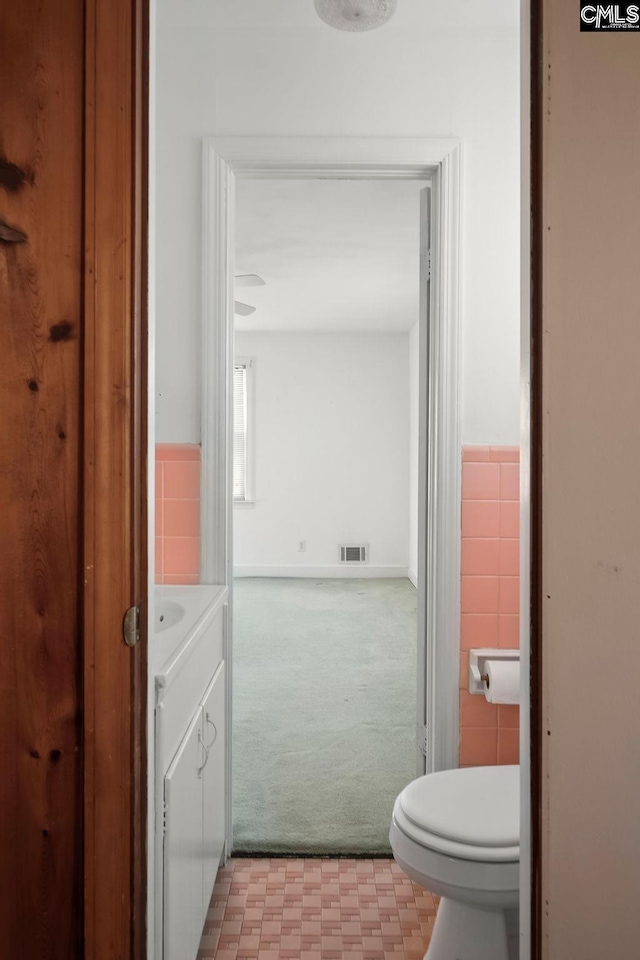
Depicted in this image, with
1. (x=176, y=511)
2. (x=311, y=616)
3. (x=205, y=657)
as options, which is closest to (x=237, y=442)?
(x=311, y=616)

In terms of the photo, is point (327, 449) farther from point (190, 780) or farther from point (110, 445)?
point (110, 445)

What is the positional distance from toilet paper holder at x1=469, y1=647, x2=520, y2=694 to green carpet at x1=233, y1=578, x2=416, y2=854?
25.0 inches

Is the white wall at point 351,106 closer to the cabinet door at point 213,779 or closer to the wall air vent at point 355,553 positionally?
the cabinet door at point 213,779

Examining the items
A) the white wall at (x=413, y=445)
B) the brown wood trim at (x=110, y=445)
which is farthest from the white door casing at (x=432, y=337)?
the white wall at (x=413, y=445)

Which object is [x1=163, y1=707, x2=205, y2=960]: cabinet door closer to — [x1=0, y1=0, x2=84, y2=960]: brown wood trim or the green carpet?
[x1=0, y1=0, x2=84, y2=960]: brown wood trim

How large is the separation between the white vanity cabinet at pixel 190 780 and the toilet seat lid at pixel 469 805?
19.2 inches

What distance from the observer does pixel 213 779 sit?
1897mm

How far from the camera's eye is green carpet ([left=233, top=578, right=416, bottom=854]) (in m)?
2.47

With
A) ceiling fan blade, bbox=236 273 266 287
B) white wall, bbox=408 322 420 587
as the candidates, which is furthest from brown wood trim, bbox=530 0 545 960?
white wall, bbox=408 322 420 587

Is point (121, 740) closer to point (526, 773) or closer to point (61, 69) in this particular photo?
point (526, 773)

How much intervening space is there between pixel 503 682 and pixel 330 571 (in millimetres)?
5344

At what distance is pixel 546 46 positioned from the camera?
3.05 feet

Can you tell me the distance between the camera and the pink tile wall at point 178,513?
2.22m

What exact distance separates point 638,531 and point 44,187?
0.96 metres
